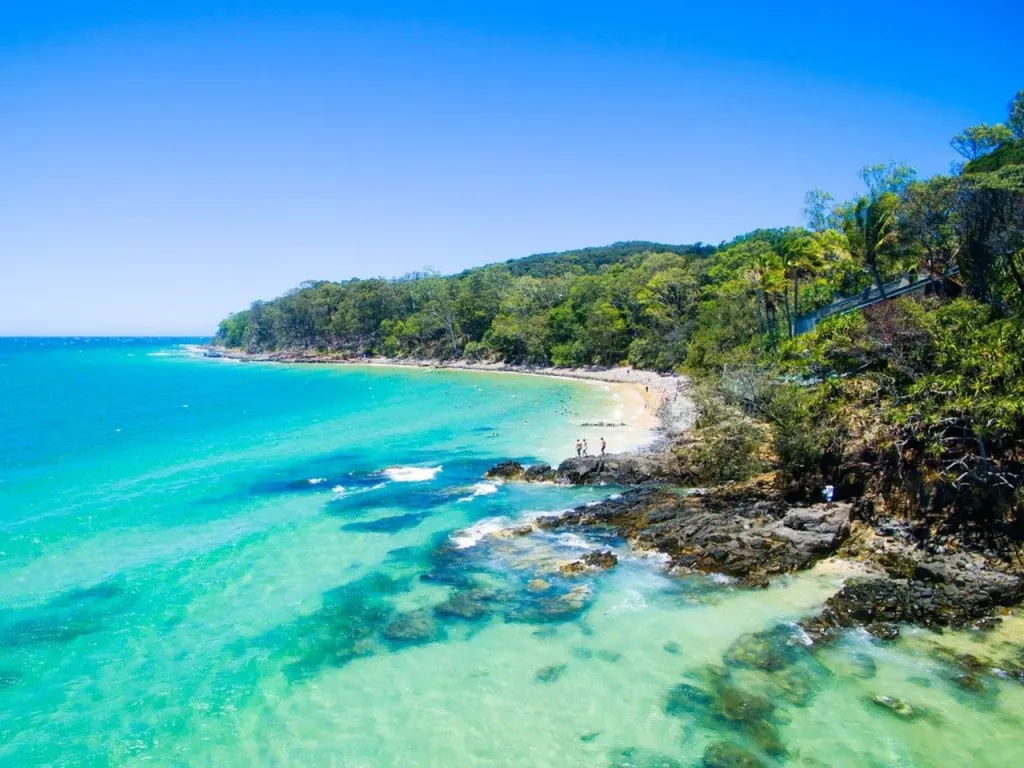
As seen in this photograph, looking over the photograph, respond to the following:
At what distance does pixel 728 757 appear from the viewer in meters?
12.4

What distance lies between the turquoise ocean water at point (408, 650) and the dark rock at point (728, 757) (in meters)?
0.23

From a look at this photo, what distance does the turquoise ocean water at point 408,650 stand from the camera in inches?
520

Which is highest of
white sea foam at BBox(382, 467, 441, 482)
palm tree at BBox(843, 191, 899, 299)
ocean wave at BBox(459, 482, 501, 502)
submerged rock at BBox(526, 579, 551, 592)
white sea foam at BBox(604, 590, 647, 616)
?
palm tree at BBox(843, 191, 899, 299)

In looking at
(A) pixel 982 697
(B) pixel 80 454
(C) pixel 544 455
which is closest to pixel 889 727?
(A) pixel 982 697

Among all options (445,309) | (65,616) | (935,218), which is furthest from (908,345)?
(445,309)

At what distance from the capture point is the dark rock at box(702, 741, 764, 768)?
40.2ft

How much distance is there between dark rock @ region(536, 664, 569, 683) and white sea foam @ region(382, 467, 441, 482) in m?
19.5

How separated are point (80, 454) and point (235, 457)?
10.9 metres

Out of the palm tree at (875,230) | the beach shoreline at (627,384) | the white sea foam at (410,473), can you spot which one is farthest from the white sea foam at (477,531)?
the palm tree at (875,230)

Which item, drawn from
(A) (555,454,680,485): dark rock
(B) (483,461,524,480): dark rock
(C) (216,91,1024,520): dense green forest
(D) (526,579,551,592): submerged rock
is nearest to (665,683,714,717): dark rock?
(D) (526,579,551,592): submerged rock

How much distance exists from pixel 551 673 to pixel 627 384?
62.7 meters

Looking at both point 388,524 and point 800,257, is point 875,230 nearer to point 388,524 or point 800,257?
point 800,257

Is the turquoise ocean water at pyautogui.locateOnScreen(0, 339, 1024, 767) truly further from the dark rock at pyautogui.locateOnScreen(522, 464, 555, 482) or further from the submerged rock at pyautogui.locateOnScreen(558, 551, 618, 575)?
the dark rock at pyautogui.locateOnScreen(522, 464, 555, 482)

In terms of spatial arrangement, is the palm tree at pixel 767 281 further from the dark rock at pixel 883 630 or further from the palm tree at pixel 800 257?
the dark rock at pixel 883 630
